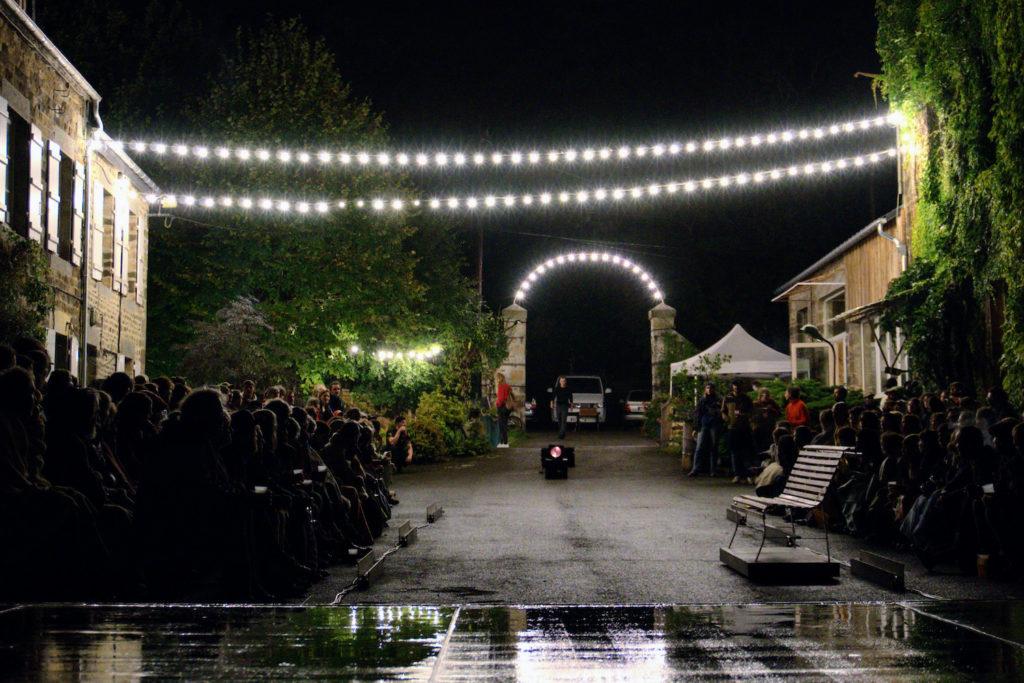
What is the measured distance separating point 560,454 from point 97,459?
13.8 m

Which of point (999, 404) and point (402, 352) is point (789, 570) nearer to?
point (999, 404)

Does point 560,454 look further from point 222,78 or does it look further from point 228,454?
point 222,78

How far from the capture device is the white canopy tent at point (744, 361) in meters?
29.9

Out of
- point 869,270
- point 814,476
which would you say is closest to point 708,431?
point 869,270

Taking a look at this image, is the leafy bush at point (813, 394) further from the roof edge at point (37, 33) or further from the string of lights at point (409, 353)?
the roof edge at point (37, 33)

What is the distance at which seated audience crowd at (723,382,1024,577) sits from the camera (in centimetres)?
1002

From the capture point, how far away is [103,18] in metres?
39.6

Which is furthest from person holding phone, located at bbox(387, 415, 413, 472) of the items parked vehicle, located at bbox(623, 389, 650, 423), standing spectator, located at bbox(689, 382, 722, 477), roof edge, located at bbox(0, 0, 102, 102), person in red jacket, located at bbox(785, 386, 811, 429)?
parked vehicle, located at bbox(623, 389, 650, 423)

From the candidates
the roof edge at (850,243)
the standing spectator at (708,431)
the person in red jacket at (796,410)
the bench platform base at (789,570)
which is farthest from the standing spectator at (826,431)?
the roof edge at (850,243)

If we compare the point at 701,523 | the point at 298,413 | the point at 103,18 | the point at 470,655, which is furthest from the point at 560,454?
the point at 103,18

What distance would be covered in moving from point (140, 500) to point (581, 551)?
188 inches

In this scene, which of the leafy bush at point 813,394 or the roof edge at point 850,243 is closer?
the leafy bush at point 813,394

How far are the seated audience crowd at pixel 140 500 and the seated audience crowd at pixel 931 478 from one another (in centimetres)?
496

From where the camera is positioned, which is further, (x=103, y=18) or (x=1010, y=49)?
(x=103, y=18)
